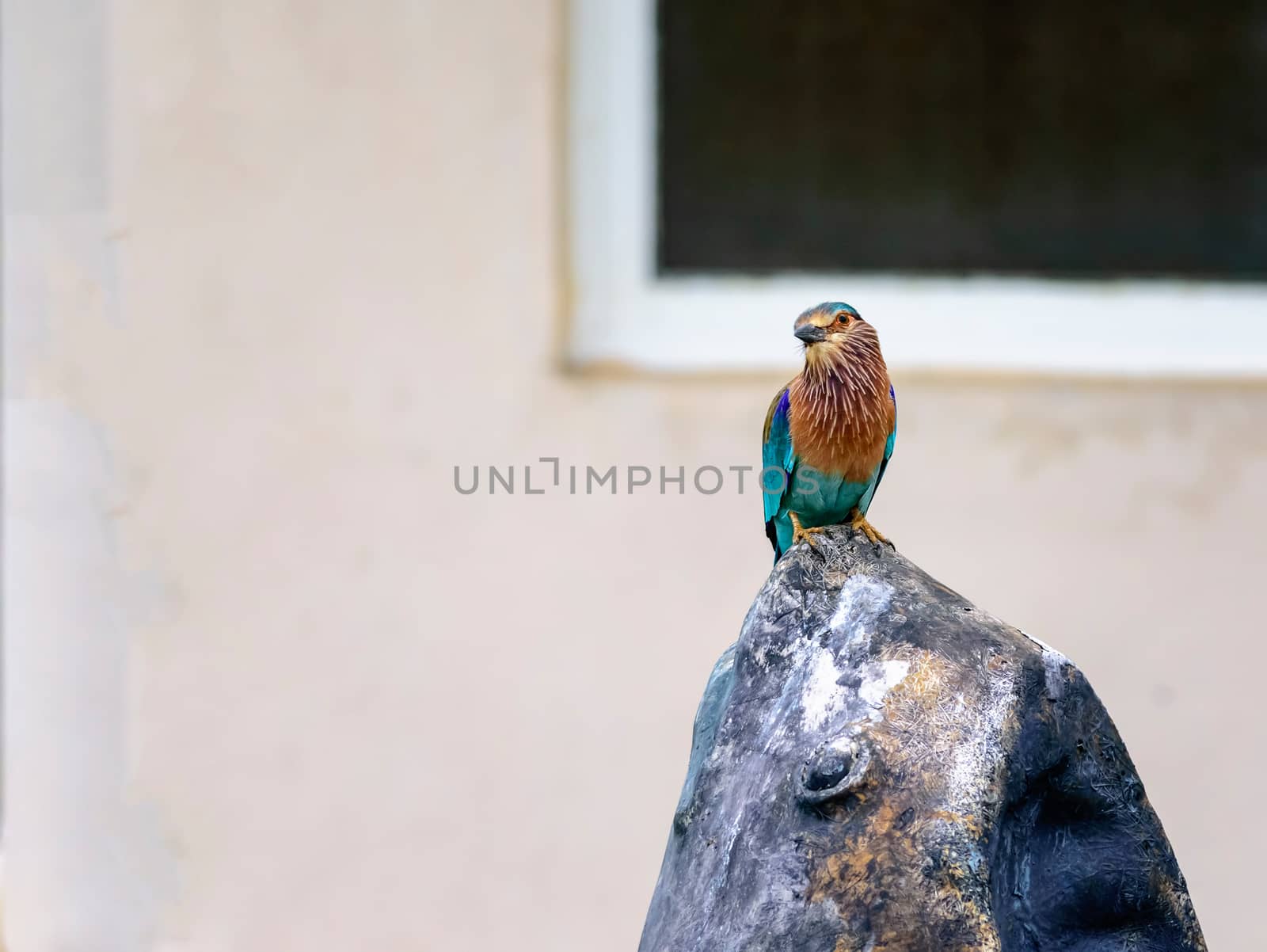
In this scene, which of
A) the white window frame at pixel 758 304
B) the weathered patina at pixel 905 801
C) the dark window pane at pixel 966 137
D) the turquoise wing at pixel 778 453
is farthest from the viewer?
the dark window pane at pixel 966 137

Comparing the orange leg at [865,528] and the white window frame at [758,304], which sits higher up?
the white window frame at [758,304]

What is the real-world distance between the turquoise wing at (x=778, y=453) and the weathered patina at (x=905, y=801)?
25 centimetres

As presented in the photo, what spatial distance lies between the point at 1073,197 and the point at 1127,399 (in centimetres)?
79

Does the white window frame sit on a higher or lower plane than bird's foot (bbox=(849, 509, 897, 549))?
higher

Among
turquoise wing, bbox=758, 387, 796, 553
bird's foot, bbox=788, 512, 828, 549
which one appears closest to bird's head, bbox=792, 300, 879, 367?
turquoise wing, bbox=758, 387, 796, 553

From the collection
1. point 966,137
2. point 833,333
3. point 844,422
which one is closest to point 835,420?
point 844,422

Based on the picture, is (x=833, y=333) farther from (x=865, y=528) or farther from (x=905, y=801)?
(x=905, y=801)

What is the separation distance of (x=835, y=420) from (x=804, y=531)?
0.57 ft

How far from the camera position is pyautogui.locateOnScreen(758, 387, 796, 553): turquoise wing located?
198cm

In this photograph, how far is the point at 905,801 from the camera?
5.00 feet

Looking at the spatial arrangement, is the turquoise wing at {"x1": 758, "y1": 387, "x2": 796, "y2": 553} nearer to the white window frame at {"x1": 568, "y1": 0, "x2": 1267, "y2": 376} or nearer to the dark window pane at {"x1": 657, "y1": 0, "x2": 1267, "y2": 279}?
the white window frame at {"x1": 568, "y1": 0, "x2": 1267, "y2": 376}

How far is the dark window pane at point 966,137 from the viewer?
3922 mm

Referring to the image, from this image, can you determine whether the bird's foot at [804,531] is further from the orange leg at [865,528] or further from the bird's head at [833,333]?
the bird's head at [833,333]

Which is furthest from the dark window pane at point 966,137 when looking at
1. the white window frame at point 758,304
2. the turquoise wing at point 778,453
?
the turquoise wing at point 778,453
